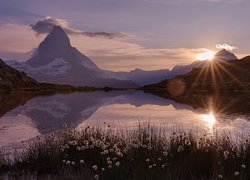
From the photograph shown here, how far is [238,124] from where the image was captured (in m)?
A: 38.3

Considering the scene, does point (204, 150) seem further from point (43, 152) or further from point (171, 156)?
point (43, 152)

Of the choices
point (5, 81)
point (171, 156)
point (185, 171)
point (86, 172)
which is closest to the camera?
point (86, 172)

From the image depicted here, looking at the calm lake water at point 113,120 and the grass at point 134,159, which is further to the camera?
the calm lake water at point 113,120

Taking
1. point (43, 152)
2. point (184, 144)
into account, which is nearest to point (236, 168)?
point (184, 144)

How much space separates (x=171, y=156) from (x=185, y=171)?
1.33 metres

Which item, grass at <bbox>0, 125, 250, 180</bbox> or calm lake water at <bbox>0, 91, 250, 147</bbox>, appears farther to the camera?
calm lake water at <bbox>0, 91, 250, 147</bbox>

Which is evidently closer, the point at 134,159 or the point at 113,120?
the point at 134,159

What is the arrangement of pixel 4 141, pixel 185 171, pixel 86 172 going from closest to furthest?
1. pixel 86 172
2. pixel 185 171
3. pixel 4 141

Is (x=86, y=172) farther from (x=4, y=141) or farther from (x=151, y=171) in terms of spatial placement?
(x=4, y=141)

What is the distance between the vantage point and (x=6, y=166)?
1702cm

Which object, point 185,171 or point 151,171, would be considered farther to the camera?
point 185,171

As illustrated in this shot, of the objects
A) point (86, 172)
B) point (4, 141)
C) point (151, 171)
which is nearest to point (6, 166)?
point (86, 172)

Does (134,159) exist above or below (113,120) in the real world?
below

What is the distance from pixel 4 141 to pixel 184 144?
12.7m
